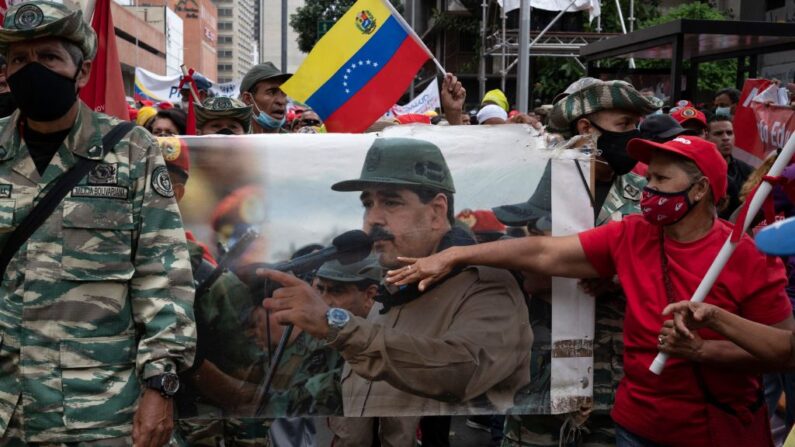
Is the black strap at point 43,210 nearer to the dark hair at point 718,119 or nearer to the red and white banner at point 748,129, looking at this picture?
the red and white banner at point 748,129

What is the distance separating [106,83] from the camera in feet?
16.8

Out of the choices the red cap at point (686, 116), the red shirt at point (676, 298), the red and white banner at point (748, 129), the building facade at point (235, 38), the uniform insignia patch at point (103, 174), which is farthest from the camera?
the building facade at point (235, 38)

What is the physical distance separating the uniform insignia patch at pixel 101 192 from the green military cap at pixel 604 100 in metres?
2.14

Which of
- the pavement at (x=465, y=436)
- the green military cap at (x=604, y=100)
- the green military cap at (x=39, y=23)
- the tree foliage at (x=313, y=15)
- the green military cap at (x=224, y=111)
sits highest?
the tree foliage at (x=313, y=15)

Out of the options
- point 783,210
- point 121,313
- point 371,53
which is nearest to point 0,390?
point 121,313

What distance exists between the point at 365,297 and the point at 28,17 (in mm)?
1498

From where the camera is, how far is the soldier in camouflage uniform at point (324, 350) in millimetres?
3578

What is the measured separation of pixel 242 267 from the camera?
360 cm

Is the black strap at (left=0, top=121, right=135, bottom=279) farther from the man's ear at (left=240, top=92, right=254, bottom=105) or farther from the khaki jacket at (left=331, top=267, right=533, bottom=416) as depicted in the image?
the man's ear at (left=240, top=92, right=254, bottom=105)

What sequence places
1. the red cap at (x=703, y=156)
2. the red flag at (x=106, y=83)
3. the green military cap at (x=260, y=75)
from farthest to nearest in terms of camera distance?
1. the green military cap at (x=260, y=75)
2. the red flag at (x=106, y=83)
3. the red cap at (x=703, y=156)

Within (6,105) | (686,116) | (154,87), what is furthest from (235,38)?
(6,105)

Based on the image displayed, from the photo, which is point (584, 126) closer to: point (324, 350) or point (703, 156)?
point (703, 156)

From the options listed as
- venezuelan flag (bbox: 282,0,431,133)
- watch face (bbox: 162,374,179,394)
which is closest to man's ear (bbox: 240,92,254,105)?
venezuelan flag (bbox: 282,0,431,133)

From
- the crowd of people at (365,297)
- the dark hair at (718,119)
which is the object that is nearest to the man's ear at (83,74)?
the crowd of people at (365,297)
